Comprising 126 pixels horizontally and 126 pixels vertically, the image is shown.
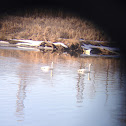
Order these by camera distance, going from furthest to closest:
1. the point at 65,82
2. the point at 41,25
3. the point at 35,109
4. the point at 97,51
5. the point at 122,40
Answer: the point at 41,25 < the point at 97,51 < the point at 65,82 < the point at 35,109 < the point at 122,40

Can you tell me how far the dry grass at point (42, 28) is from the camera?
51.4 ft

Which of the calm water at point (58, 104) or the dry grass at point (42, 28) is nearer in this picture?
the calm water at point (58, 104)

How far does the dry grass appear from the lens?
51.4 ft

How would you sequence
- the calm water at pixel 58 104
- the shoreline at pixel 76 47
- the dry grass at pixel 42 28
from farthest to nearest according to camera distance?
the dry grass at pixel 42 28
the shoreline at pixel 76 47
the calm water at pixel 58 104

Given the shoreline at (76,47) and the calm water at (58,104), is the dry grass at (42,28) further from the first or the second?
the calm water at (58,104)

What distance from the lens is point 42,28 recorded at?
17.6m

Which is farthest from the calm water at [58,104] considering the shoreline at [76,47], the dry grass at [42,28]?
the dry grass at [42,28]

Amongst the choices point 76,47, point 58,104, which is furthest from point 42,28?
point 58,104

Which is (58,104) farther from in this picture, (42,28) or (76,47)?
(42,28)

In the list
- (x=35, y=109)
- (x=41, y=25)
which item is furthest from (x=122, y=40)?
(x=41, y=25)

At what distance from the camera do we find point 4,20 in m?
18.4

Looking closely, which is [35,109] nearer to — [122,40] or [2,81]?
[122,40]

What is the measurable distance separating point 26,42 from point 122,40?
12.7m

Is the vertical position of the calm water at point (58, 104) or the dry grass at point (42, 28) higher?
the dry grass at point (42, 28)
